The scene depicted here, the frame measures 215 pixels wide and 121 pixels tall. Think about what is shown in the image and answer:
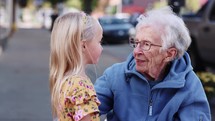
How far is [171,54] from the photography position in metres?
2.70

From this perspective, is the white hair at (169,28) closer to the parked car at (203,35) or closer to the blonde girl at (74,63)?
the blonde girl at (74,63)

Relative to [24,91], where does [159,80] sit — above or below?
above

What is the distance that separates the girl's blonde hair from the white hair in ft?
1.40

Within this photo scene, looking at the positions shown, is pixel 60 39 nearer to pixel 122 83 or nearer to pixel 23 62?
pixel 122 83

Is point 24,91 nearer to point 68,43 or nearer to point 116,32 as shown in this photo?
point 68,43

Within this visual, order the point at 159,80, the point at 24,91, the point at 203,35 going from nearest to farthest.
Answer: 1. the point at 159,80
2. the point at 24,91
3. the point at 203,35

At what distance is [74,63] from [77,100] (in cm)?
17

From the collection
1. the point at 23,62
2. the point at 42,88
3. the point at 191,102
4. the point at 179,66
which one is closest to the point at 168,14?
the point at 179,66

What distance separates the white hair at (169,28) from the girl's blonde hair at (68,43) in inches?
16.8

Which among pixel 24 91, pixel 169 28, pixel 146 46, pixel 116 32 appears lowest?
pixel 116 32

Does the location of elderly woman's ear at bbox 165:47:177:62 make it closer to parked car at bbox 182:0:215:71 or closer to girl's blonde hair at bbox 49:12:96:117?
girl's blonde hair at bbox 49:12:96:117

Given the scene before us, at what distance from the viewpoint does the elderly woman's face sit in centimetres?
264

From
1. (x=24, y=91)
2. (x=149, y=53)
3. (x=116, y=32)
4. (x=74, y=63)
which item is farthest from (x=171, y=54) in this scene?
(x=116, y=32)

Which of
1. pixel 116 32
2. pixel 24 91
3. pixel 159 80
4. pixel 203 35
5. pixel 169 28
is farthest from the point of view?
pixel 116 32
